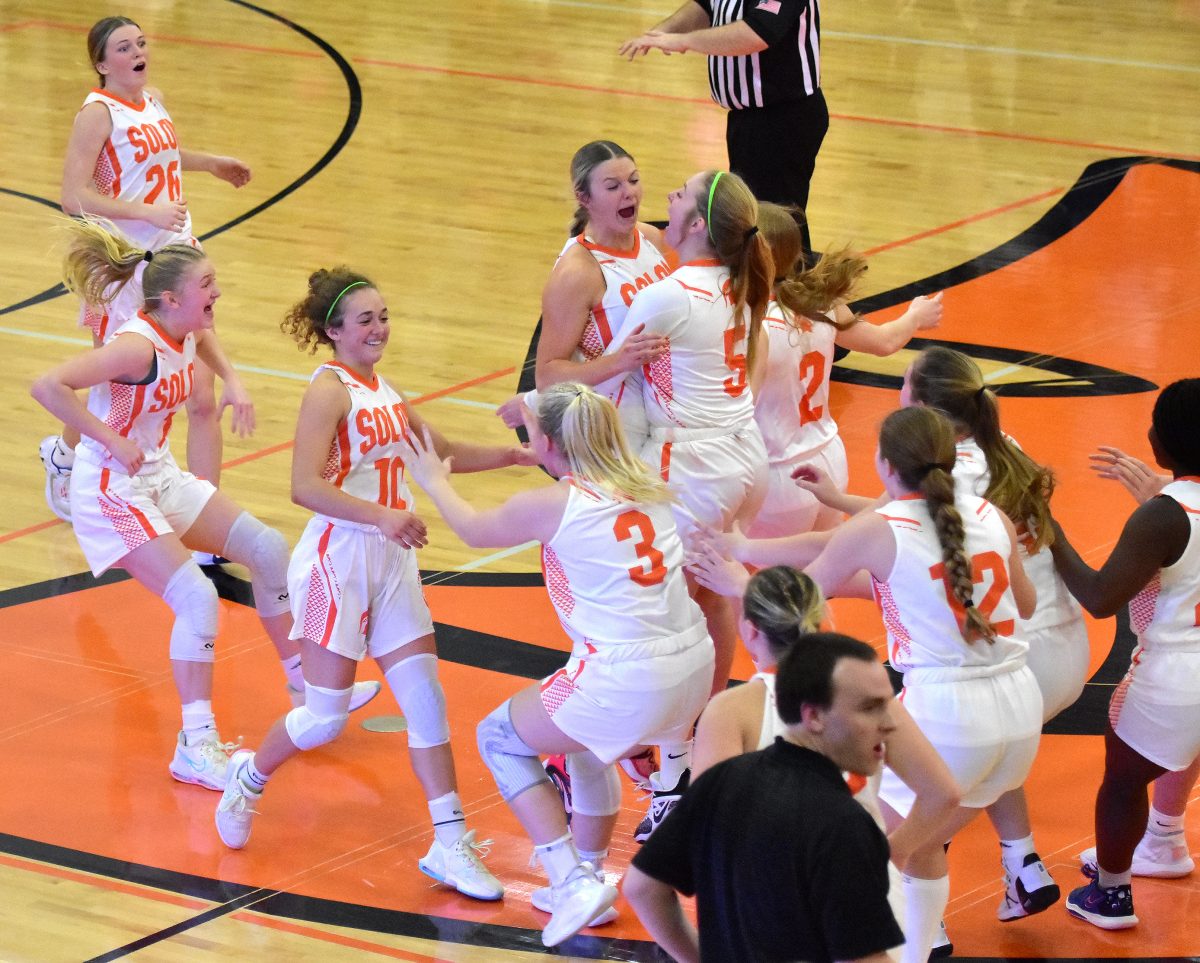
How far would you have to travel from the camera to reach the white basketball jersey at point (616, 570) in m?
4.43

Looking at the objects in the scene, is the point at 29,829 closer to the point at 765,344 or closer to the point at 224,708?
the point at 224,708

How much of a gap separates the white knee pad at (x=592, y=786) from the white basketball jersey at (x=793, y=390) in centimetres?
141

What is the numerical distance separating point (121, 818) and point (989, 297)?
6109 mm

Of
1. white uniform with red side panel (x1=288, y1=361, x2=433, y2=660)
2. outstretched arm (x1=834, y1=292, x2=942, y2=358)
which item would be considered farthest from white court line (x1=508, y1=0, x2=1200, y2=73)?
white uniform with red side panel (x1=288, y1=361, x2=433, y2=660)

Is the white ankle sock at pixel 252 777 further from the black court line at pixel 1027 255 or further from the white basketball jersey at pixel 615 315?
the black court line at pixel 1027 255

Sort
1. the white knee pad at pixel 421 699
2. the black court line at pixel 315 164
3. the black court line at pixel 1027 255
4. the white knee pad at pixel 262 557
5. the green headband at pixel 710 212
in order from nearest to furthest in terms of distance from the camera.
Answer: the white knee pad at pixel 421 699 → the green headband at pixel 710 212 → the white knee pad at pixel 262 557 → the black court line at pixel 1027 255 → the black court line at pixel 315 164

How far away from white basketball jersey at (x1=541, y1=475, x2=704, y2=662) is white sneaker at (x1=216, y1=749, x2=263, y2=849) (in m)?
1.24

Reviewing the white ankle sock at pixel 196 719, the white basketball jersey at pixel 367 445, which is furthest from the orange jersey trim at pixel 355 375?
the white ankle sock at pixel 196 719

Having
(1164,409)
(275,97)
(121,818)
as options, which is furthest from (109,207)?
(275,97)

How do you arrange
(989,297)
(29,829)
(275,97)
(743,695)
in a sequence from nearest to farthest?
1. (743,695)
2. (29,829)
3. (989,297)
4. (275,97)

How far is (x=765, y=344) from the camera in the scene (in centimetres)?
547

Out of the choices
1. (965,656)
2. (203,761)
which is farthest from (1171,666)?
(203,761)

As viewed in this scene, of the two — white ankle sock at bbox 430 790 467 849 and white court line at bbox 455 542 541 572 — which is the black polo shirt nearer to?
white ankle sock at bbox 430 790 467 849

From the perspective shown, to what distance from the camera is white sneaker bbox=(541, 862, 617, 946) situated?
4.47m
